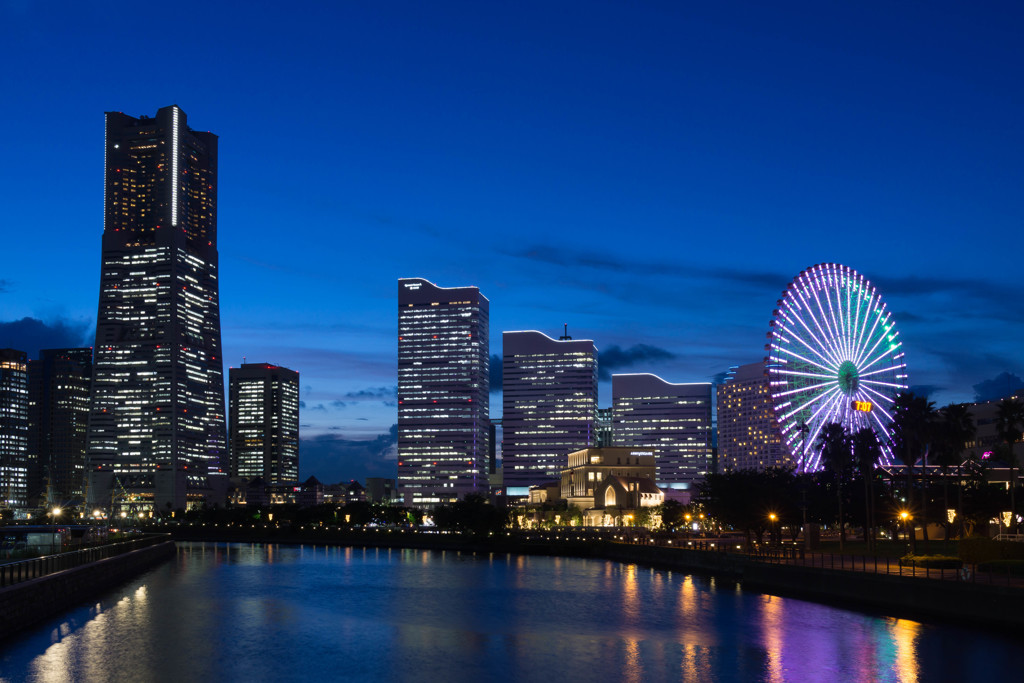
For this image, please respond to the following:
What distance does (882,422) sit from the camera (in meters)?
123

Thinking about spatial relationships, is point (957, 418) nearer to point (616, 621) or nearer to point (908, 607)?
point (908, 607)

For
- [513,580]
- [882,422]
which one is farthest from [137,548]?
[882,422]

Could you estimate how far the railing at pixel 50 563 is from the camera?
61344 mm

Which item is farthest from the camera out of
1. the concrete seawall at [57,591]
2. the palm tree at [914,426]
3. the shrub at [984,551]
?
the palm tree at [914,426]

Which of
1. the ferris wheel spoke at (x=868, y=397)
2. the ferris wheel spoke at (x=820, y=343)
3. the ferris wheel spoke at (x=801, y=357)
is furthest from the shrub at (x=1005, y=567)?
the ferris wheel spoke at (x=820, y=343)

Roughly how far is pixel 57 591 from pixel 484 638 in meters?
29.7

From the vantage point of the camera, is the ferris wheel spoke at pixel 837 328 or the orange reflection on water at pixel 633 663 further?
the ferris wheel spoke at pixel 837 328

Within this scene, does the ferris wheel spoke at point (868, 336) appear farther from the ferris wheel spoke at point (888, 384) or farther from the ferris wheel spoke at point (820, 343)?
the ferris wheel spoke at point (888, 384)

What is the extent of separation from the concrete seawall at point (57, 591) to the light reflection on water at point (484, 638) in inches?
53.8

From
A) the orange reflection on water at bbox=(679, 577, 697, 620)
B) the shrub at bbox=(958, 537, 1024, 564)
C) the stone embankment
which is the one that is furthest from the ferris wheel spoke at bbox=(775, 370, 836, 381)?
the shrub at bbox=(958, 537, 1024, 564)

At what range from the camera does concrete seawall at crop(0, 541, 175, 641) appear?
2191 inches

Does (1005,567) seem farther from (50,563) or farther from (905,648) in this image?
(50,563)

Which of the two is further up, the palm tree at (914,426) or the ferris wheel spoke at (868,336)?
the ferris wheel spoke at (868,336)

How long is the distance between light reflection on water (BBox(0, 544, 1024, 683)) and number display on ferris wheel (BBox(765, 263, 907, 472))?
33.5m
